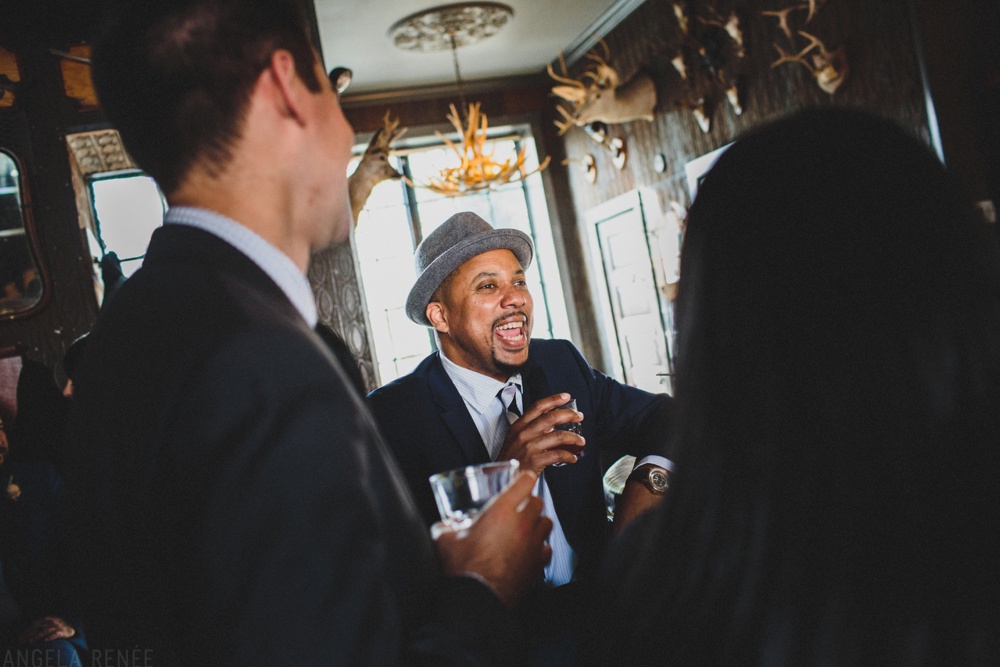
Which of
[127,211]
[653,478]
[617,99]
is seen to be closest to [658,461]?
[653,478]

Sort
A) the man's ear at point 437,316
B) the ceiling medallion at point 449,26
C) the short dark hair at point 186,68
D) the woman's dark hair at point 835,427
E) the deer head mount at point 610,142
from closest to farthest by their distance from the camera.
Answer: the woman's dark hair at point 835,427
the short dark hair at point 186,68
the man's ear at point 437,316
the ceiling medallion at point 449,26
the deer head mount at point 610,142

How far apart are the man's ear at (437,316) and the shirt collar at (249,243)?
1628 millimetres

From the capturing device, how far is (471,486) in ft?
3.52

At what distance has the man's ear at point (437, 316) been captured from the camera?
8.34ft

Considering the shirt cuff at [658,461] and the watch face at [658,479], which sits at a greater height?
the shirt cuff at [658,461]

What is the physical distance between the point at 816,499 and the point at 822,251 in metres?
0.23

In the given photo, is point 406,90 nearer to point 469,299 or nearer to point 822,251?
point 469,299

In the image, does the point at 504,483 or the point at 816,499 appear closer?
the point at 816,499

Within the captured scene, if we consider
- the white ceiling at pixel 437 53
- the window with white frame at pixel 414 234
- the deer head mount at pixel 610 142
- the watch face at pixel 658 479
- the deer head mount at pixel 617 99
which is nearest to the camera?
the watch face at pixel 658 479

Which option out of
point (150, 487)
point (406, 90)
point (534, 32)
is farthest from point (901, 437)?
point (406, 90)

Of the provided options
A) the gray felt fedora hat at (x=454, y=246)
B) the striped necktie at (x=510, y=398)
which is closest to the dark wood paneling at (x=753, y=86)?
the gray felt fedora hat at (x=454, y=246)

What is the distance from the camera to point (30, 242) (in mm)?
3537

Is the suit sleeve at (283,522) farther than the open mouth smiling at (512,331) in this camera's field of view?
No

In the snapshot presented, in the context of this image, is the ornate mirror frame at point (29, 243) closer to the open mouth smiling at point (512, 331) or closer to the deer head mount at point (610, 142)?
the open mouth smiling at point (512, 331)
